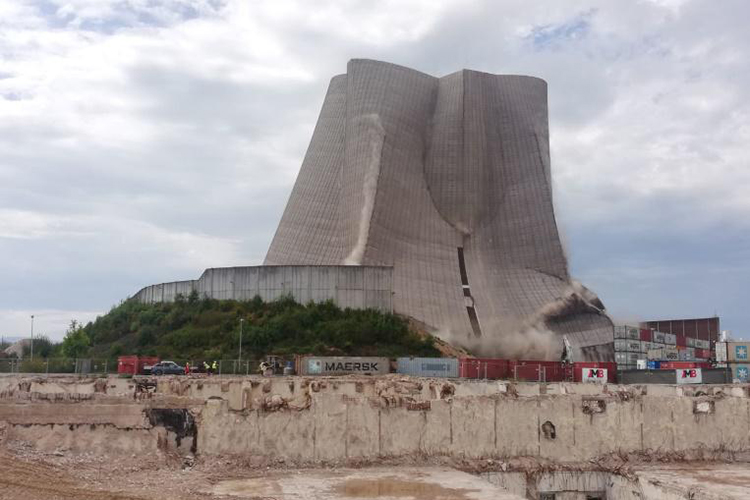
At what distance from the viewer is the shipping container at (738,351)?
40.0m

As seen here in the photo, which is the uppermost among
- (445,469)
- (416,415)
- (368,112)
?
(368,112)

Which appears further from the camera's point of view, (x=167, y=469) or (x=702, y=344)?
(x=702, y=344)

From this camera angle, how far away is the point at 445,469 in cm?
1076

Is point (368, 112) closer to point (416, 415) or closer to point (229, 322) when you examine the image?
point (229, 322)

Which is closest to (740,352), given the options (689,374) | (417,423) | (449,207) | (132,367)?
(689,374)

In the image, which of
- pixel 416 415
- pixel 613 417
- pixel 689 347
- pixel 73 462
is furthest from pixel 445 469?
pixel 689 347

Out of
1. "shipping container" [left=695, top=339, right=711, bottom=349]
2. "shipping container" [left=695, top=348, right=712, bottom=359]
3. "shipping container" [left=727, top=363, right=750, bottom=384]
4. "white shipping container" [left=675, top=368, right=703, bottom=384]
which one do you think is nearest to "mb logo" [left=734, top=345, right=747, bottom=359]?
"shipping container" [left=727, top=363, right=750, bottom=384]

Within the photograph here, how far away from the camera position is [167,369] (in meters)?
34.3

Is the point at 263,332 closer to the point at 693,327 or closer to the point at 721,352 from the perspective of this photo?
the point at 721,352

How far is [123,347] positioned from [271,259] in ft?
44.9

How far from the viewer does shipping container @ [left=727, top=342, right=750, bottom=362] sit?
39972 millimetres

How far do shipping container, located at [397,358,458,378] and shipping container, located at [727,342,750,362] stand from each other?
52.1 feet

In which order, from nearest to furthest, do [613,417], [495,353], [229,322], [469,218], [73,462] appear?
[73,462] < [613,417] < [229,322] < [495,353] < [469,218]

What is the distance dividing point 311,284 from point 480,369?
547 inches
